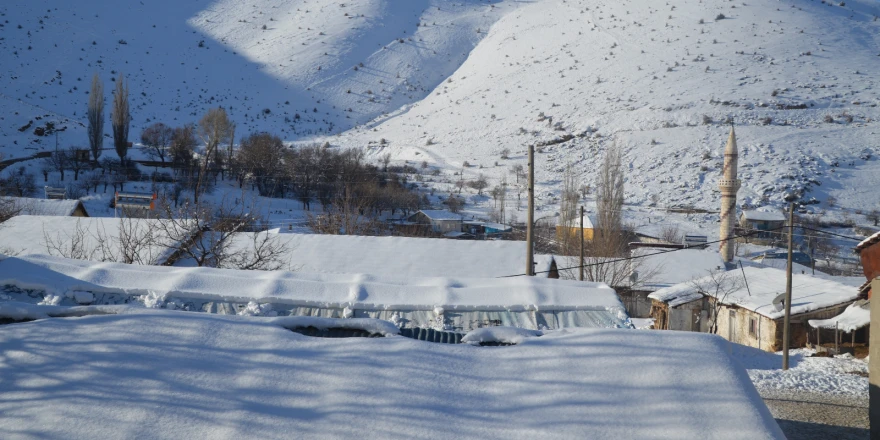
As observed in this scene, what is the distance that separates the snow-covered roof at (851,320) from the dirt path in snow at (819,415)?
9804 millimetres

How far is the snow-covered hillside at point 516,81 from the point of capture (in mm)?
40531

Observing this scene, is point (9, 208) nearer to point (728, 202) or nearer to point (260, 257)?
point (260, 257)

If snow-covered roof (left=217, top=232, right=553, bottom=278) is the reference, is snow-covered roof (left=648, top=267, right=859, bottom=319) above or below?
below

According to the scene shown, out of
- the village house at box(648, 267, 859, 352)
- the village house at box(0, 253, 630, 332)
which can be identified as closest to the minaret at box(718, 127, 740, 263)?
the village house at box(648, 267, 859, 352)

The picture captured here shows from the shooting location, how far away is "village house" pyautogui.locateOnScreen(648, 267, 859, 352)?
61.5 ft

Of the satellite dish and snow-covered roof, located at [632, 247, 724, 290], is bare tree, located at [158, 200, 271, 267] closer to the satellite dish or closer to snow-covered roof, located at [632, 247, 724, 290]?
the satellite dish

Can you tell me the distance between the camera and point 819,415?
25.3 ft

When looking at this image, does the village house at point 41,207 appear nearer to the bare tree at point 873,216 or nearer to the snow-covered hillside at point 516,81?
the snow-covered hillside at point 516,81

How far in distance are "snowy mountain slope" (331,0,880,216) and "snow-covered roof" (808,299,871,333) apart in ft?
60.1

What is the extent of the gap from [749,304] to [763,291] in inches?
51.7

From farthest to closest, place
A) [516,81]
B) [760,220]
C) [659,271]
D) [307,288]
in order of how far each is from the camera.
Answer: [516,81] → [760,220] → [659,271] → [307,288]

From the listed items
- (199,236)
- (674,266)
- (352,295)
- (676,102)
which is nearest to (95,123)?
(199,236)

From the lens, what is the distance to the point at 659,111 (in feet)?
155

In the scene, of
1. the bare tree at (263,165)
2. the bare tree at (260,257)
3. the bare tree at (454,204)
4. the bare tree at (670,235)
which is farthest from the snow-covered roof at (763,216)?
the bare tree at (260,257)
